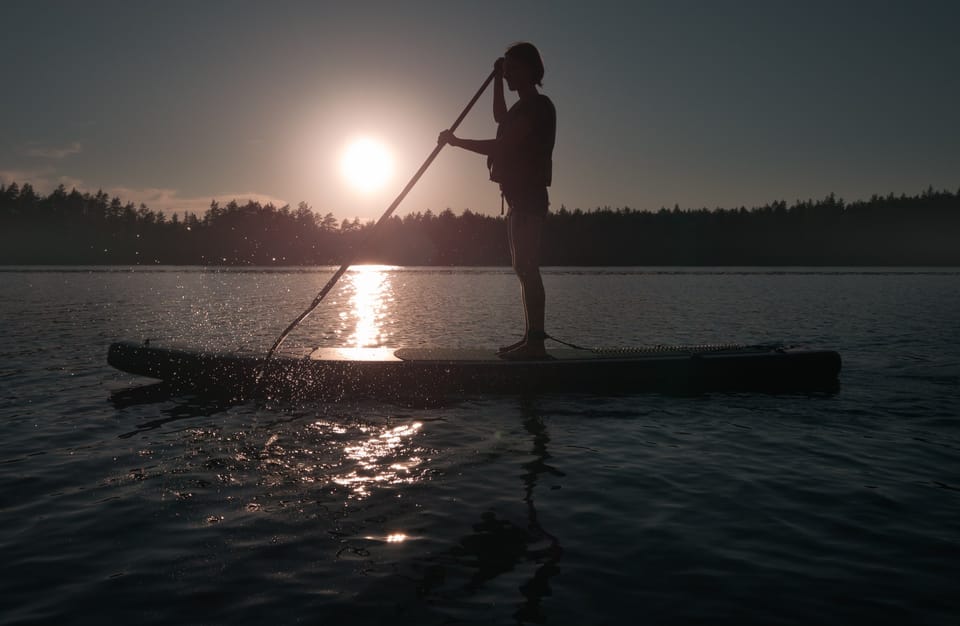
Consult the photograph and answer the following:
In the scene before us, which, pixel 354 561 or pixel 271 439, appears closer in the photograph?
pixel 354 561

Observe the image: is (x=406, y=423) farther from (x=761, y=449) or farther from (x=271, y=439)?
(x=761, y=449)

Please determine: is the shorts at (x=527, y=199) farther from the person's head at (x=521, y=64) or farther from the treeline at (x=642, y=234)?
the treeline at (x=642, y=234)

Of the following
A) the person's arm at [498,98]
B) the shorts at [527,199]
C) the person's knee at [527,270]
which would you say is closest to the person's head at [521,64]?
the person's arm at [498,98]

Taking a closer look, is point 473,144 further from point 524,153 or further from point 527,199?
point 527,199

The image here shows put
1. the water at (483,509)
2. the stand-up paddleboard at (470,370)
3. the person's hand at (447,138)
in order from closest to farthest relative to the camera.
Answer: the water at (483,509), the person's hand at (447,138), the stand-up paddleboard at (470,370)

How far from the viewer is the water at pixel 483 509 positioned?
3.64 m

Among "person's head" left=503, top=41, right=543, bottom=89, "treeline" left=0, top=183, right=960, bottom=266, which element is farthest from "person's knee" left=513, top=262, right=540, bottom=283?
"treeline" left=0, top=183, right=960, bottom=266

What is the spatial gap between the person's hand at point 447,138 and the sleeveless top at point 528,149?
594 mm

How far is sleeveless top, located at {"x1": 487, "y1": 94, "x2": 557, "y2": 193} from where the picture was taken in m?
8.77

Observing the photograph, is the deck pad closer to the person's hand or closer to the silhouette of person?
the silhouette of person

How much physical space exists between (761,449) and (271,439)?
5.48 m

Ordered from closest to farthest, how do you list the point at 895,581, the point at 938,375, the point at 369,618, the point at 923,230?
1. the point at 369,618
2. the point at 895,581
3. the point at 938,375
4. the point at 923,230

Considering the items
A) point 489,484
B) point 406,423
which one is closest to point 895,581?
point 489,484

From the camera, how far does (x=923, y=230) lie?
554 ft
